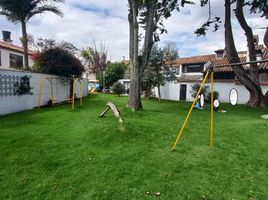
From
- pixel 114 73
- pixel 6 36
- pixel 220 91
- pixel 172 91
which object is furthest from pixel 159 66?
pixel 6 36

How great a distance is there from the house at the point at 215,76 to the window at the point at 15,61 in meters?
15.4

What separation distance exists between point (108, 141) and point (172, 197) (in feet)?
9.73

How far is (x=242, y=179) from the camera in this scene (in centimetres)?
409

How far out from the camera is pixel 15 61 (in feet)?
66.9

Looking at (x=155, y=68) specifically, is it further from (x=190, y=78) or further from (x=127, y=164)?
(x=127, y=164)

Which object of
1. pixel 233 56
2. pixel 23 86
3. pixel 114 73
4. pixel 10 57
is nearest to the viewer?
pixel 23 86

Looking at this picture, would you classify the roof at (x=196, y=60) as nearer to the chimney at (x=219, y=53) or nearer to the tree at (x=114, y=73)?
the chimney at (x=219, y=53)

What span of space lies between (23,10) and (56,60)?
3.98 meters

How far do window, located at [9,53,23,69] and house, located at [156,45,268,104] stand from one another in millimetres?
15359

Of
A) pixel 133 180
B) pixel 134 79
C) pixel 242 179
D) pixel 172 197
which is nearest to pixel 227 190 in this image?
pixel 242 179

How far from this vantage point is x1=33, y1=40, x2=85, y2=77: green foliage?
51.0 feet

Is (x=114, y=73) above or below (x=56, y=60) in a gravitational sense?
above

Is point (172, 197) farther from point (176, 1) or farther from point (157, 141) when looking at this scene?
point (176, 1)

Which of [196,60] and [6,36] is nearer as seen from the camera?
[6,36]
